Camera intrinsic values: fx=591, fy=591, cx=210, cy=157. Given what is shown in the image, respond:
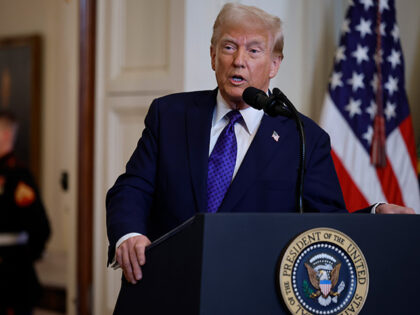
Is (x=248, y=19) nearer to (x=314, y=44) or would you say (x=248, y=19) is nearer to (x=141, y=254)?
(x=141, y=254)

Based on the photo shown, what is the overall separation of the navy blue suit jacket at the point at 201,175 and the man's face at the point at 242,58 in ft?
0.39

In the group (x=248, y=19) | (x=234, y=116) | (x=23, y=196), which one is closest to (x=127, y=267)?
(x=234, y=116)

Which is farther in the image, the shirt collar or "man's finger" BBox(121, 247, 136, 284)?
the shirt collar

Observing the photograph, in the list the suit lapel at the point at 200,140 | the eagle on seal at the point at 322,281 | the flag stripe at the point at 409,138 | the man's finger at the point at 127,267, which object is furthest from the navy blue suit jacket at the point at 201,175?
the flag stripe at the point at 409,138

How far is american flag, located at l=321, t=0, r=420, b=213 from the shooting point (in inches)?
130

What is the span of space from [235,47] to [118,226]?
25.5 inches

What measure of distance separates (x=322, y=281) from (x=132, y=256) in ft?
1.41

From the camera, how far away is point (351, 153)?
3289 millimetres

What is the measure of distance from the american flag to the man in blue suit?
1536 millimetres

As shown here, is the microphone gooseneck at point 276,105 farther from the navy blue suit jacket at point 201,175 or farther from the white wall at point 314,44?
the white wall at point 314,44

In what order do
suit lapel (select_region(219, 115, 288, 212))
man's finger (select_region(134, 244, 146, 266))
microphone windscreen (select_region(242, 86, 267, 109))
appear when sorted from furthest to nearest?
suit lapel (select_region(219, 115, 288, 212))
microphone windscreen (select_region(242, 86, 267, 109))
man's finger (select_region(134, 244, 146, 266))

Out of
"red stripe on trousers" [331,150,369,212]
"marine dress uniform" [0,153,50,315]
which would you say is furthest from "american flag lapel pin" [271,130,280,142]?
"marine dress uniform" [0,153,50,315]

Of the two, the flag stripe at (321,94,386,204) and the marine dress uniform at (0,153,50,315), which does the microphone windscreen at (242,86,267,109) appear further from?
the marine dress uniform at (0,153,50,315)

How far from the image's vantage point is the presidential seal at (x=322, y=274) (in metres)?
1.17
